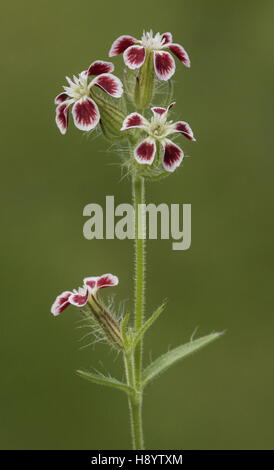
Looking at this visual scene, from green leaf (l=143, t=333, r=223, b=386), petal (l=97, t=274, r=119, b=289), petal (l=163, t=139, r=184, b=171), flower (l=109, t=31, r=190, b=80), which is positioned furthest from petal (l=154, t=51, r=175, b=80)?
green leaf (l=143, t=333, r=223, b=386)

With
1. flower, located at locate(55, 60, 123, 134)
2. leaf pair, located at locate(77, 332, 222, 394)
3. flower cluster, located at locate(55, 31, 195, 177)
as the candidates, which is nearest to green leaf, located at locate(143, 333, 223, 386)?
leaf pair, located at locate(77, 332, 222, 394)

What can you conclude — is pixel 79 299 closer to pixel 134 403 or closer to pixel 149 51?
pixel 134 403

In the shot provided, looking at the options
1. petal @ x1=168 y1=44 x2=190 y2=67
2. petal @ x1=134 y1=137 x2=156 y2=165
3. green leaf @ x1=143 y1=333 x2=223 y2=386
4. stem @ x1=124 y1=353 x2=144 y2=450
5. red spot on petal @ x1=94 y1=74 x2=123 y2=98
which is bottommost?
stem @ x1=124 y1=353 x2=144 y2=450

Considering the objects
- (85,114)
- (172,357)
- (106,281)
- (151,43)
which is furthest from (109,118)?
(172,357)

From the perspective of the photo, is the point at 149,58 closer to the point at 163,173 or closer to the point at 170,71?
the point at 170,71

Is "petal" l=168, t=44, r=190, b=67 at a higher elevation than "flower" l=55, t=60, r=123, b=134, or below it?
higher

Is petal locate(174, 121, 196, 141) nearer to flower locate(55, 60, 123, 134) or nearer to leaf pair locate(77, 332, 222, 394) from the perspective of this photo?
flower locate(55, 60, 123, 134)

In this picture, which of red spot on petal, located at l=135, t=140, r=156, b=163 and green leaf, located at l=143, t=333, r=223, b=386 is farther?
green leaf, located at l=143, t=333, r=223, b=386
